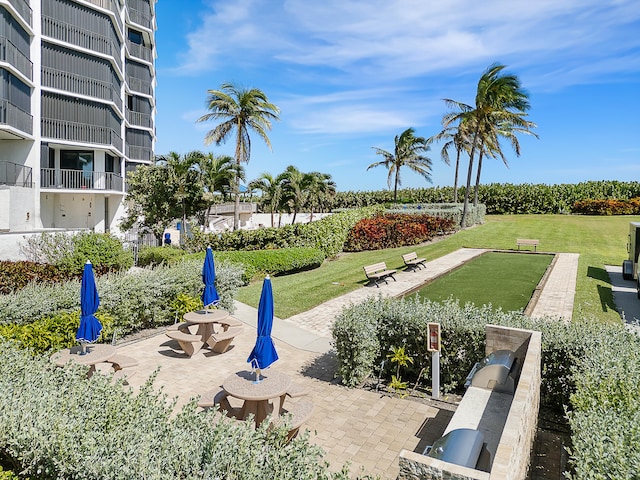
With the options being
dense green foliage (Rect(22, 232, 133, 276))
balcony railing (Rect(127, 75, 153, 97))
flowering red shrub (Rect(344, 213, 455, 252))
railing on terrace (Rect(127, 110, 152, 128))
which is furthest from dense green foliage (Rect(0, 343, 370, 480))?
balcony railing (Rect(127, 75, 153, 97))

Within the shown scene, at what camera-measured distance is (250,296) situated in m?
15.1

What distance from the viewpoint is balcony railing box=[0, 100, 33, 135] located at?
2162 centimetres

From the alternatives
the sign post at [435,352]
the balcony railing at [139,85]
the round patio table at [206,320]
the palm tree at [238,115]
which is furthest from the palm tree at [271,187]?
the sign post at [435,352]

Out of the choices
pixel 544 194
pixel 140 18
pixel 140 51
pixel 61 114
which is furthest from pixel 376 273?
pixel 544 194

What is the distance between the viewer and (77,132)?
2722cm

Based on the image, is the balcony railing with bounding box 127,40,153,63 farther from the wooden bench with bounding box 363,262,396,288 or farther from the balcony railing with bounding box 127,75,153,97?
the wooden bench with bounding box 363,262,396,288

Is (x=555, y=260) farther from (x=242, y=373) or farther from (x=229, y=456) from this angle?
(x=229, y=456)

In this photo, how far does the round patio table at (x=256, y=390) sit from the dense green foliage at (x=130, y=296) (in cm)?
473

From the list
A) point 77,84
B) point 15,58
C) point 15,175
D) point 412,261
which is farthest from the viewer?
point 77,84

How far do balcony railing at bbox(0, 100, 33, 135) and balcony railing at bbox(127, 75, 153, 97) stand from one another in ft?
46.4

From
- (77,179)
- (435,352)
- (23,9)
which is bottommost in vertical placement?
(435,352)

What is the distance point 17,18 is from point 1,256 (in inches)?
600

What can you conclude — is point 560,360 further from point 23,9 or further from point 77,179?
point 23,9

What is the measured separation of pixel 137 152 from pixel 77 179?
10.9m
